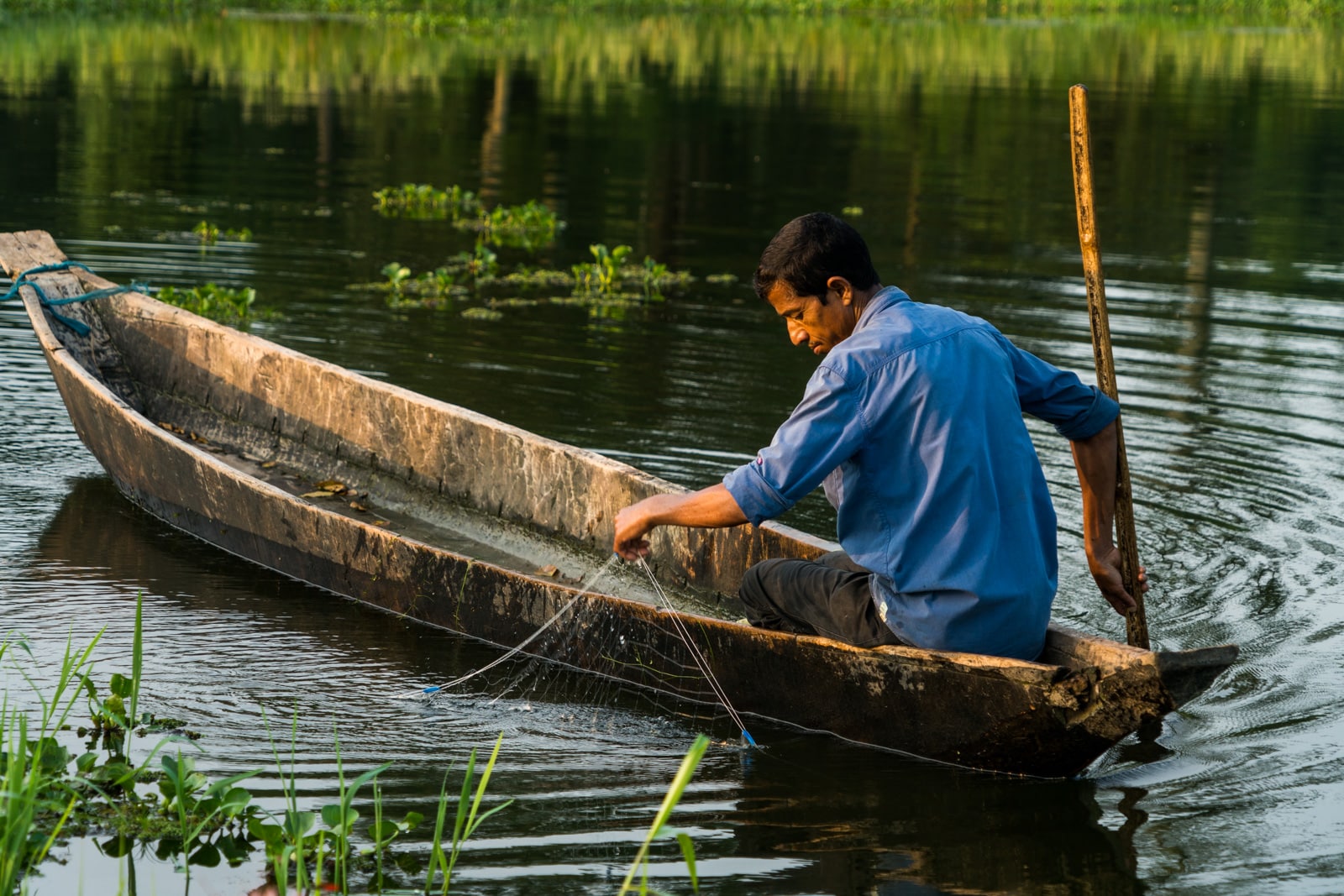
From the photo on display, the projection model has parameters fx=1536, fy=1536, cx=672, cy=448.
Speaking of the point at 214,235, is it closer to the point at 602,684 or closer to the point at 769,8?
the point at 602,684

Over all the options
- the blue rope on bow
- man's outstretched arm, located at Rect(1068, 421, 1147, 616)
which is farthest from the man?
the blue rope on bow

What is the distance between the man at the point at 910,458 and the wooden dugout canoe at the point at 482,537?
15 centimetres

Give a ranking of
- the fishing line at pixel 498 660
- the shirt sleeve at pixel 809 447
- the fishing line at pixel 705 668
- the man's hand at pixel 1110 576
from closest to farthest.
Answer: the shirt sleeve at pixel 809 447, the man's hand at pixel 1110 576, the fishing line at pixel 705 668, the fishing line at pixel 498 660

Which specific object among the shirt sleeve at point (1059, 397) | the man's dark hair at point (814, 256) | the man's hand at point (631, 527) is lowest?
the man's hand at point (631, 527)

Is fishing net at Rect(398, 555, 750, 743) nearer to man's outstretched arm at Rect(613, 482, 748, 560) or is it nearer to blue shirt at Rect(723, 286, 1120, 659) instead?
man's outstretched arm at Rect(613, 482, 748, 560)

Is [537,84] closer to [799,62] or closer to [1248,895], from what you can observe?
[799,62]

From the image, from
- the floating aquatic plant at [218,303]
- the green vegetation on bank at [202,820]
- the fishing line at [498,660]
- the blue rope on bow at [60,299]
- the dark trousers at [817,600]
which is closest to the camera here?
the green vegetation on bank at [202,820]

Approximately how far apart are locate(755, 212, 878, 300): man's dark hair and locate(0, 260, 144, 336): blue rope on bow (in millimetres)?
4604

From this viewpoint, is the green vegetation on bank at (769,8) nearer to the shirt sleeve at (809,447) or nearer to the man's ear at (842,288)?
the man's ear at (842,288)

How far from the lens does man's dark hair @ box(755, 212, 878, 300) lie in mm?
3693

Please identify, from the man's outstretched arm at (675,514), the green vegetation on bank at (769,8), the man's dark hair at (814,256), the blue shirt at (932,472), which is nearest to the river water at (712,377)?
the blue shirt at (932,472)

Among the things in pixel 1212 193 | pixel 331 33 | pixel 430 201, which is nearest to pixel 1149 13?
pixel 331 33

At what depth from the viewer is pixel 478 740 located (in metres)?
4.26

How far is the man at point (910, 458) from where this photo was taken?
3627 millimetres
